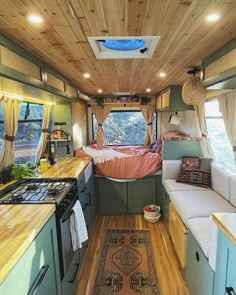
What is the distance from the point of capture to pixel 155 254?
2.50 metres

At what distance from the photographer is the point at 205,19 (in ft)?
4.11

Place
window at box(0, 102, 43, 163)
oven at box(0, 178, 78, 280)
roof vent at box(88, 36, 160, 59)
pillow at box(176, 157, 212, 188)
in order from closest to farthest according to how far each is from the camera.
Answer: oven at box(0, 178, 78, 280) → roof vent at box(88, 36, 160, 59) → window at box(0, 102, 43, 163) → pillow at box(176, 157, 212, 188)

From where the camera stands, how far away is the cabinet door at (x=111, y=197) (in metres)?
3.47

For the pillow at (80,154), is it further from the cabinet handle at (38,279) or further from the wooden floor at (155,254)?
the cabinet handle at (38,279)

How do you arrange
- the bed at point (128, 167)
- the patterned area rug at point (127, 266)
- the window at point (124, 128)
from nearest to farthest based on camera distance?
the patterned area rug at point (127, 266), the bed at point (128, 167), the window at point (124, 128)

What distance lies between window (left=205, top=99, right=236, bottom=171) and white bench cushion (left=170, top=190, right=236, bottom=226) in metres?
0.68

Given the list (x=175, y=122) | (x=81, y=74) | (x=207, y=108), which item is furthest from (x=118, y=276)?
(x=175, y=122)

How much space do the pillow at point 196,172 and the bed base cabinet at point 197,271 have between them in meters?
1.09

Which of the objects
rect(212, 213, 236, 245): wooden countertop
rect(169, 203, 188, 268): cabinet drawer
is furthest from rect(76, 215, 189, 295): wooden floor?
rect(212, 213, 236, 245): wooden countertop

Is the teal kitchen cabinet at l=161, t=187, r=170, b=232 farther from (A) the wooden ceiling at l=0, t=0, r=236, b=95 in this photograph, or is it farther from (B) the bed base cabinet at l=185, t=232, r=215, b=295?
(A) the wooden ceiling at l=0, t=0, r=236, b=95

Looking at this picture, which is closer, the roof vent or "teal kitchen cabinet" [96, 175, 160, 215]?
the roof vent

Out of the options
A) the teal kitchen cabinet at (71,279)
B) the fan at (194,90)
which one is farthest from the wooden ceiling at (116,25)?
the teal kitchen cabinet at (71,279)

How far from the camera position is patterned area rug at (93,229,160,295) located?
199 centimetres

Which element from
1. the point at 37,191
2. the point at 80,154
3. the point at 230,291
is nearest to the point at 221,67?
the point at 230,291
